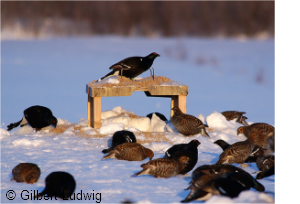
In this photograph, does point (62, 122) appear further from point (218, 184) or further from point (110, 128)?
point (218, 184)

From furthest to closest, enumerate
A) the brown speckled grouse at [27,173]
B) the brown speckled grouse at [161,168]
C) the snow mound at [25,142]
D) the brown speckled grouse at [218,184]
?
1. the snow mound at [25,142]
2. the brown speckled grouse at [161,168]
3. the brown speckled grouse at [27,173]
4. the brown speckled grouse at [218,184]

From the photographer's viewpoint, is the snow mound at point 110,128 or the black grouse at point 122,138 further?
the snow mound at point 110,128

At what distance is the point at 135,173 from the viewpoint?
219 inches

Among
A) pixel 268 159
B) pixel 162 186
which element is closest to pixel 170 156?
pixel 162 186

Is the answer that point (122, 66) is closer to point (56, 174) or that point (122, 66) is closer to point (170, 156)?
point (170, 156)

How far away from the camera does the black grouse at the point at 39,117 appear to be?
7.91 meters

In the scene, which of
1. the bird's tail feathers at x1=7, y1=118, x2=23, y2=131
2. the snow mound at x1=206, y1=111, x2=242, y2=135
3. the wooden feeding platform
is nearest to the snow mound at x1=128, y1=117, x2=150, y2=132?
the wooden feeding platform

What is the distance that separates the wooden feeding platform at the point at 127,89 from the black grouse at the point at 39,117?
82 centimetres

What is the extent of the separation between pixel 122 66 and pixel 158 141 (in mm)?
1773

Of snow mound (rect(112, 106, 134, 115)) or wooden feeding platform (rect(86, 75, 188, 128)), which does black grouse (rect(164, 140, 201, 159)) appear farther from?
snow mound (rect(112, 106, 134, 115))

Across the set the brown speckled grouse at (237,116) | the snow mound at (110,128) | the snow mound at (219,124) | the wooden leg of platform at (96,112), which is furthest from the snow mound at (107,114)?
the brown speckled grouse at (237,116)

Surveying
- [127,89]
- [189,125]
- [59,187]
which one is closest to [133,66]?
[127,89]

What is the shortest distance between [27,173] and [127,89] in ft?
10.7

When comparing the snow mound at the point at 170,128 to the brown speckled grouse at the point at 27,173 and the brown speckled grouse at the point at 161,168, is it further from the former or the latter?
the brown speckled grouse at the point at 27,173
